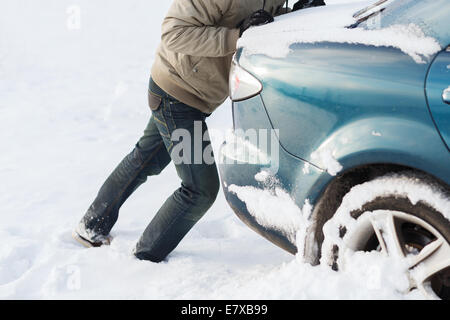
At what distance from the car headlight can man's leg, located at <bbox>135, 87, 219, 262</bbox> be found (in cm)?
41

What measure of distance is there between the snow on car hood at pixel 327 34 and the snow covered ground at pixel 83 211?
0.74 metres

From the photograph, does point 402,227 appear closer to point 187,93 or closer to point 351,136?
point 351,136

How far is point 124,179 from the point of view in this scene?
283cm

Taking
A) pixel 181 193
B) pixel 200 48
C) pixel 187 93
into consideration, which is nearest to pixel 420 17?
pixel 200 48

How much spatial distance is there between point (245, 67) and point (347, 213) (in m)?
0.73

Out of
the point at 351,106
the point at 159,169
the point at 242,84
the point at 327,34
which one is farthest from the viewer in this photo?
the point at 159,169

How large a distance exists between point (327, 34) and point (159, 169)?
138 centimetres

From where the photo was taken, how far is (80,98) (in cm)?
625

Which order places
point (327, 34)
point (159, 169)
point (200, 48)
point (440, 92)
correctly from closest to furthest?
point (440, 92)
point (327, 34)
point (200, 48)
point (159, 169)

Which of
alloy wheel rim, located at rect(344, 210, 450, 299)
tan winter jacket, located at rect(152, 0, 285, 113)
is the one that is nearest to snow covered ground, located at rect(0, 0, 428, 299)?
alloy wheel rim, located at rect(344, 210, 450, 299)

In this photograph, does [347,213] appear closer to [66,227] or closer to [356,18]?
[356,18]

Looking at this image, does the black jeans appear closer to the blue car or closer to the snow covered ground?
the snow covered ground

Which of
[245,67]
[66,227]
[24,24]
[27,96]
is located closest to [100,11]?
[24,24]

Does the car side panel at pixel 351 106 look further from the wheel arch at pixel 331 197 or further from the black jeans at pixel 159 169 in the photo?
the black jeans at pixel 159 169
